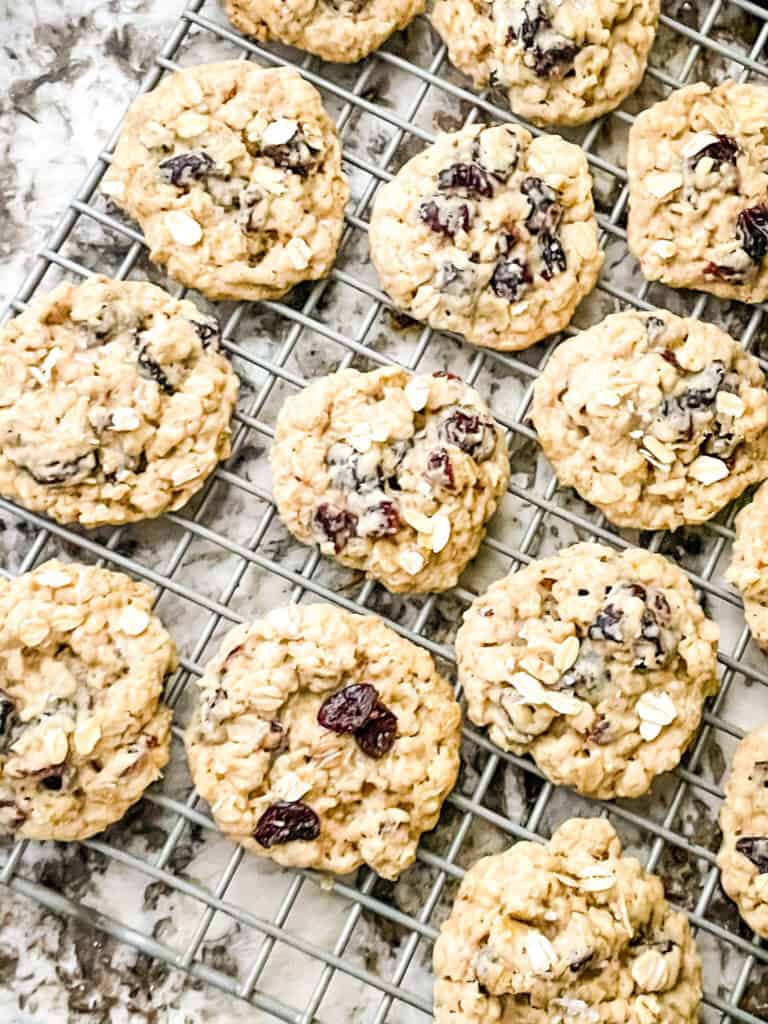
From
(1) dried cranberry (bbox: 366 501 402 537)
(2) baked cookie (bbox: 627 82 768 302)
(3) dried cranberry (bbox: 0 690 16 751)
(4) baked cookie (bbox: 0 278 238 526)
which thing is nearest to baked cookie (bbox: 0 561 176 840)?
(3) dried cranberry (bbox: 0 690 16 751)

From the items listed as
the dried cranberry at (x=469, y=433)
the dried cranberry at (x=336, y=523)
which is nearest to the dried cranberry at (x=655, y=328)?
the dried cranberry at (x=469, y=433)

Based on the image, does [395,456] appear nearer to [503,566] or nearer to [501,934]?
[503,566]

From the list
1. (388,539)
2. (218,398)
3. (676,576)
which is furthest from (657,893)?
(218,398)

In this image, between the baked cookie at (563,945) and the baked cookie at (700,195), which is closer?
the baked cookie at (563,945)

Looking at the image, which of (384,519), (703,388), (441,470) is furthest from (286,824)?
(703,388)

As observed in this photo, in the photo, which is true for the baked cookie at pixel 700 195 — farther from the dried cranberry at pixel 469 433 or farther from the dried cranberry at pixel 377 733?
the dried cranberry at pixel 377 733

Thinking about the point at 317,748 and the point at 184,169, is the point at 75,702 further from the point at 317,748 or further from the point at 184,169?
the point at 184,169
